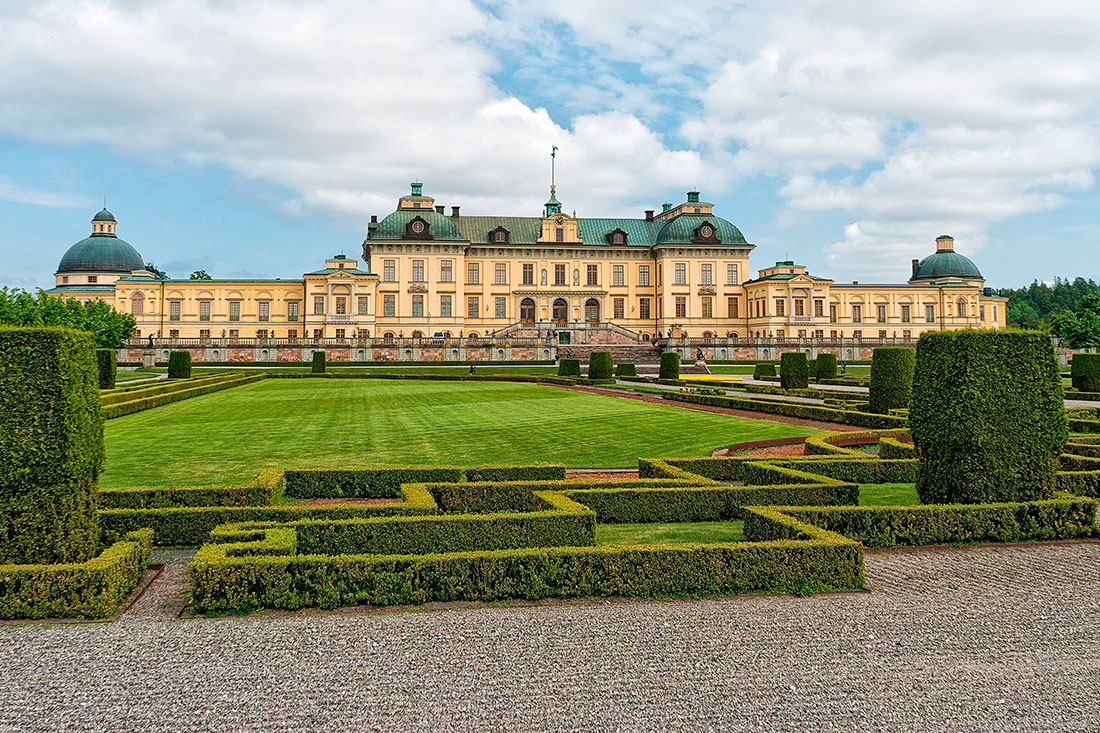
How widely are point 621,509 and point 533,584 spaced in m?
2.80

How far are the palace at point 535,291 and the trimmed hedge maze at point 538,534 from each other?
51278 millimetres

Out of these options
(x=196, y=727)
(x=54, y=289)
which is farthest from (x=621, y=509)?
(x=54, y=289)

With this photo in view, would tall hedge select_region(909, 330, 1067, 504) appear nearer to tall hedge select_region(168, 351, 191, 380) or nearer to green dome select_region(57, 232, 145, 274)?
tall hedge select_region(168, 351, 191, 380)

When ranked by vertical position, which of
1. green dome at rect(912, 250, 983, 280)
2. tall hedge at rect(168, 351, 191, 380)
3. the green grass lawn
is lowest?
the green grass lawn

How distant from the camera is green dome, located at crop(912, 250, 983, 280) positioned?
76.1m

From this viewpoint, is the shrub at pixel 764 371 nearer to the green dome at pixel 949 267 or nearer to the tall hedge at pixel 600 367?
the tall hedge at pixel 600 367

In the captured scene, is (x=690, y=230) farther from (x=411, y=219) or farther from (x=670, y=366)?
(x=670, y=366)

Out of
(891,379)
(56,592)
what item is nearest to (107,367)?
(56,592)

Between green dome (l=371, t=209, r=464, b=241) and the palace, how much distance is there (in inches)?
4.6

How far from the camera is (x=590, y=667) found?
16.4 feet

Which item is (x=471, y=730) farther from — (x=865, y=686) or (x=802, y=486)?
(x=802, y=486)

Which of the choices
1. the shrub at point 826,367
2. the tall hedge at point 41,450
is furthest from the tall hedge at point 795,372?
the tall hedge at point 41,450

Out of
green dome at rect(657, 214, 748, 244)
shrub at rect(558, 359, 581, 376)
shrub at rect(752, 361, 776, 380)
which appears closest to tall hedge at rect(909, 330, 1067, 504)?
shrub at rect(558, 359, 581, 376)

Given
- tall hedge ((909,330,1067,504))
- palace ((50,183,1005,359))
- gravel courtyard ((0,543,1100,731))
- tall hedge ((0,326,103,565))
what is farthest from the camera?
palace ((50,183,1005,359))
